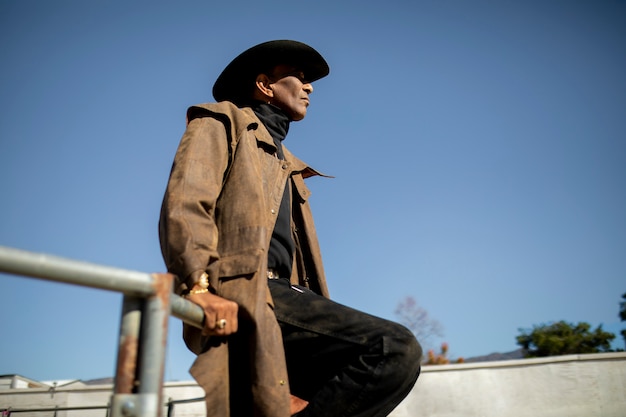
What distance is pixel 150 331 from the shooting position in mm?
1352

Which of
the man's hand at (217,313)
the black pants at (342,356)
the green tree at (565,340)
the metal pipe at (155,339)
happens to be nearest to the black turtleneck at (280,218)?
the black pants at (342,356)

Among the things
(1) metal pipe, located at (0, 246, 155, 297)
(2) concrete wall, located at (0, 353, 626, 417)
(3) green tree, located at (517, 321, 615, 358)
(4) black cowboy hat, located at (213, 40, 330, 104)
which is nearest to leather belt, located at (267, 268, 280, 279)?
(4) black cowboy hat, located at (213, 40, 330, 104)

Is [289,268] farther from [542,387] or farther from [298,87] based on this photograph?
[542,387]

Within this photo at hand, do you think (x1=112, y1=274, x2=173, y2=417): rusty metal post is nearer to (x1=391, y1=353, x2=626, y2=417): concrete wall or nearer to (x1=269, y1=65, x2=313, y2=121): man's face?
(x1=269, y1=65, x2=313, y2=121): man's face

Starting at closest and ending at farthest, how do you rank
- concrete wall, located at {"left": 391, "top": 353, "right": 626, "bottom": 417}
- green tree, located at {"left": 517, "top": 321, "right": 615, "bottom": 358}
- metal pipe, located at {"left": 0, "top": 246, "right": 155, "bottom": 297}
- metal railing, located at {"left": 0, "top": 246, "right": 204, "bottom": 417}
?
1. metal pipe, located at {"left": 0, "top": 246, "right": 155, "bottom": 297}
2. metal railing, located at {"left": 0, "top": 246, "right": 204, "bottom": 417}
3. concrete wall, located at {"left": 391, "top": 353, "right": 626, "bottom": 417}
4. green tree, located at {"left": 517, "top": 321, "right": 615, "bottom": 358}

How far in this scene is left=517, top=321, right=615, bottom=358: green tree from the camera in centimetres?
2289

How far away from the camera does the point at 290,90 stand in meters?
3.70

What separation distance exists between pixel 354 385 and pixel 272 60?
2.25 m

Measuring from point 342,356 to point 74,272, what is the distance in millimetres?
1628

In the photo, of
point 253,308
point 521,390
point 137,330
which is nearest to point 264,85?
point 253,308

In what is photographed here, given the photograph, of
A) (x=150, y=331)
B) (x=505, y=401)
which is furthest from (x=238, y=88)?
(x=505, y=401)

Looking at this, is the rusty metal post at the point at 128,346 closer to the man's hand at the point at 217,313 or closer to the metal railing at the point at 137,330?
the metal railing at the point at 137,330

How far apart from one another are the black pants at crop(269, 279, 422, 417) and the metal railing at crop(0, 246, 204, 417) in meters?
1.30

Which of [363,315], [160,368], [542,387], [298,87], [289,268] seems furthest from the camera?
[542,387]
